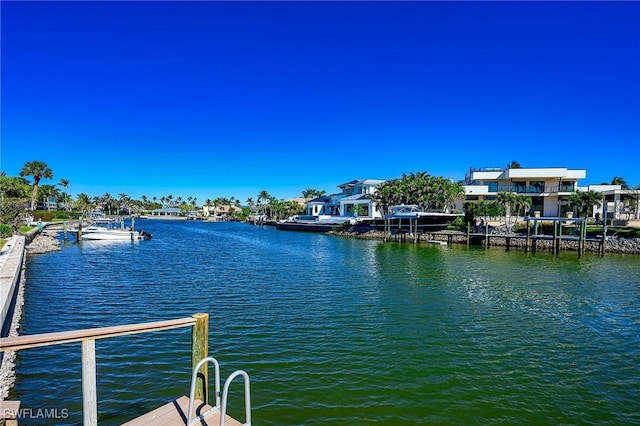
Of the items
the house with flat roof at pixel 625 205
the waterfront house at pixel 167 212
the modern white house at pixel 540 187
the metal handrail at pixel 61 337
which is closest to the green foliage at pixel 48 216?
the modern white house at pixel 540 187

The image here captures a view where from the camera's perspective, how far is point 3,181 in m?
72.8

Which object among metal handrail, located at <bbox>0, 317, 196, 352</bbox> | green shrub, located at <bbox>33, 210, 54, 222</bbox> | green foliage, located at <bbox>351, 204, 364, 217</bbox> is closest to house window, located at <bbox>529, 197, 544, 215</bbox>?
green foliage, located at <bbox>351, 204, 364, 217</bbox>

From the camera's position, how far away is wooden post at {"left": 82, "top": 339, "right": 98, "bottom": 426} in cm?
459

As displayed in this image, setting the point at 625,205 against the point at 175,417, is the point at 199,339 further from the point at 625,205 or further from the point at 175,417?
the point at 625,205

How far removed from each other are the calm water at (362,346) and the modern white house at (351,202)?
5456 centimetres

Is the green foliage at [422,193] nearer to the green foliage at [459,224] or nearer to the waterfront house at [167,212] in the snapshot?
the green foliage at [459,224]

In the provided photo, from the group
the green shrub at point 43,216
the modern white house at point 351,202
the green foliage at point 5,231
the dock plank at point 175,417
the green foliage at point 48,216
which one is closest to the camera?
the dock plank at point 175,417

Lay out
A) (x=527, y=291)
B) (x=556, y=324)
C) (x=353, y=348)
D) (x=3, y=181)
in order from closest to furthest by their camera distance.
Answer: (x=353, y=348) → (x=556, y=324) → (x=527, y=291) → (x=3, y=181)

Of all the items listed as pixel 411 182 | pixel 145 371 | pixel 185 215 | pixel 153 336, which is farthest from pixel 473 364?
pixel 185 215

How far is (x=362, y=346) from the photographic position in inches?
456

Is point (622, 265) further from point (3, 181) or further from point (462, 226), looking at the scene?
point (3, 181)

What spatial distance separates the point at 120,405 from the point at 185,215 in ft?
616

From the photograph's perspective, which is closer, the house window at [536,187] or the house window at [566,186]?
the house window at [566,186]

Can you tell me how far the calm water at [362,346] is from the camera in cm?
817
